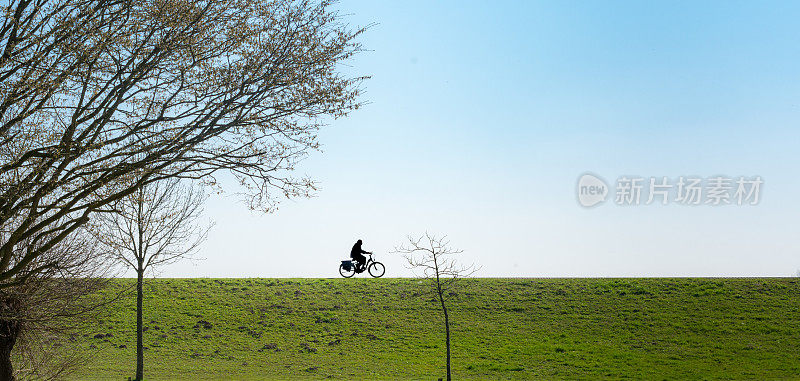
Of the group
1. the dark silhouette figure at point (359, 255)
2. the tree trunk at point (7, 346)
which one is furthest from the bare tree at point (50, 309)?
the dark silhouette figure at point (359, 255)

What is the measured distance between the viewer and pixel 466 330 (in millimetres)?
41312

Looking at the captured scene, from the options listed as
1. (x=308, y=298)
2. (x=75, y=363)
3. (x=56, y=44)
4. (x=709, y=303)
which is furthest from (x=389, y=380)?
(x=709, y=303)

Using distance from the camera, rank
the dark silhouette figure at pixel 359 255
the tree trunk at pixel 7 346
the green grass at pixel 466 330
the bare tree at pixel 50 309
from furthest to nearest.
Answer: the green grass at pixel 466 330, the dark silhouette figure at pixel 359 255, the tree trunk at pixel 7 346, the bare tree at pixel 50 309

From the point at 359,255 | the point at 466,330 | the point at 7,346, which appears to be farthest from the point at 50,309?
the point at 466,330

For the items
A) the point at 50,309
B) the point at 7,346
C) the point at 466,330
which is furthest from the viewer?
the point at 466,330

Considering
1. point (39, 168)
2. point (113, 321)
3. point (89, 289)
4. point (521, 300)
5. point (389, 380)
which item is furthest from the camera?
point (521, 300)

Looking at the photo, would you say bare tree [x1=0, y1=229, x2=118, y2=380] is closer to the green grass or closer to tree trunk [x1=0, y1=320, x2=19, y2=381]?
tree trunk [x1=0, y1=320, x2=19, y2=381]

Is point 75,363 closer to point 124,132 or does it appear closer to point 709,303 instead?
point 124,132

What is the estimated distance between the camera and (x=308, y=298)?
158 feet

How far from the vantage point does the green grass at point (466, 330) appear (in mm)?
33031

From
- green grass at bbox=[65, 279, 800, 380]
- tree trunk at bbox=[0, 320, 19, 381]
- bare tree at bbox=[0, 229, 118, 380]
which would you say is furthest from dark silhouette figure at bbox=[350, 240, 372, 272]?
green grass at bbox=[65, 279, 800, 380]

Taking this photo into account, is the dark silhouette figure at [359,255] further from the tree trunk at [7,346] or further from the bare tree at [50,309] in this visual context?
the tree trunk at [7,346]

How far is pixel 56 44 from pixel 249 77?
400cm

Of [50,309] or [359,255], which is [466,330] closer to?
[359,255]
